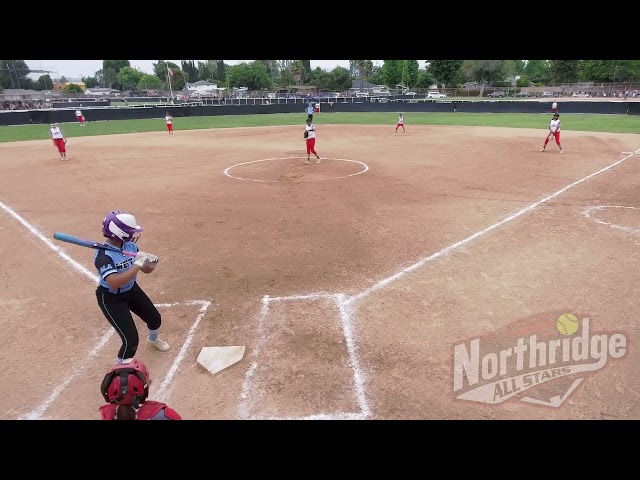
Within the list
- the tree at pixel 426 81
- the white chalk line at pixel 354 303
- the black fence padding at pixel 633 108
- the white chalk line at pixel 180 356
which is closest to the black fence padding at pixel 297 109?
the black fence padding at pixel 633 108

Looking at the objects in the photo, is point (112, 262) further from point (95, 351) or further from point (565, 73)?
point (565, 73)

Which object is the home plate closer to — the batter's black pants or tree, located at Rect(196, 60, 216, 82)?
the batter's black pants

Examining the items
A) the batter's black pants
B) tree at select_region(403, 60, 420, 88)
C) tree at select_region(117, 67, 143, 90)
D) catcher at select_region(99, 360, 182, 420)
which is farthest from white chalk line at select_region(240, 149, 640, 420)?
tree at select_region(117, 67, 143, 90)

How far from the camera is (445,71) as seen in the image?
9031cm

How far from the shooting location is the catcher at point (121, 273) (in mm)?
5000

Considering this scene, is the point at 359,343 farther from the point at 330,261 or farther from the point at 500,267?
the point at 500,267

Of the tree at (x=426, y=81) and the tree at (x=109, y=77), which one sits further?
the tree at (x=109, y=77)

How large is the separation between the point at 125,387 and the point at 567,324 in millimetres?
6519

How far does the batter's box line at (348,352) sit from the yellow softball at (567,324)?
3384 mm

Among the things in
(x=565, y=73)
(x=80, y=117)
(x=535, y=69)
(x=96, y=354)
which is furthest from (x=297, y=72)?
(x=96, y=354)

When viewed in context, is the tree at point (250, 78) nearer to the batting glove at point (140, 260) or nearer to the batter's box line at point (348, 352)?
the batter's box line at point (348, 352)

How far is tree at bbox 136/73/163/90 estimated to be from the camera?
141 m

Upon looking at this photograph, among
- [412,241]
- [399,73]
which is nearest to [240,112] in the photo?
[412,241]

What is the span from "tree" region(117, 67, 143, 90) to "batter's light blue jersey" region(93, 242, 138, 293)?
15918 cm
